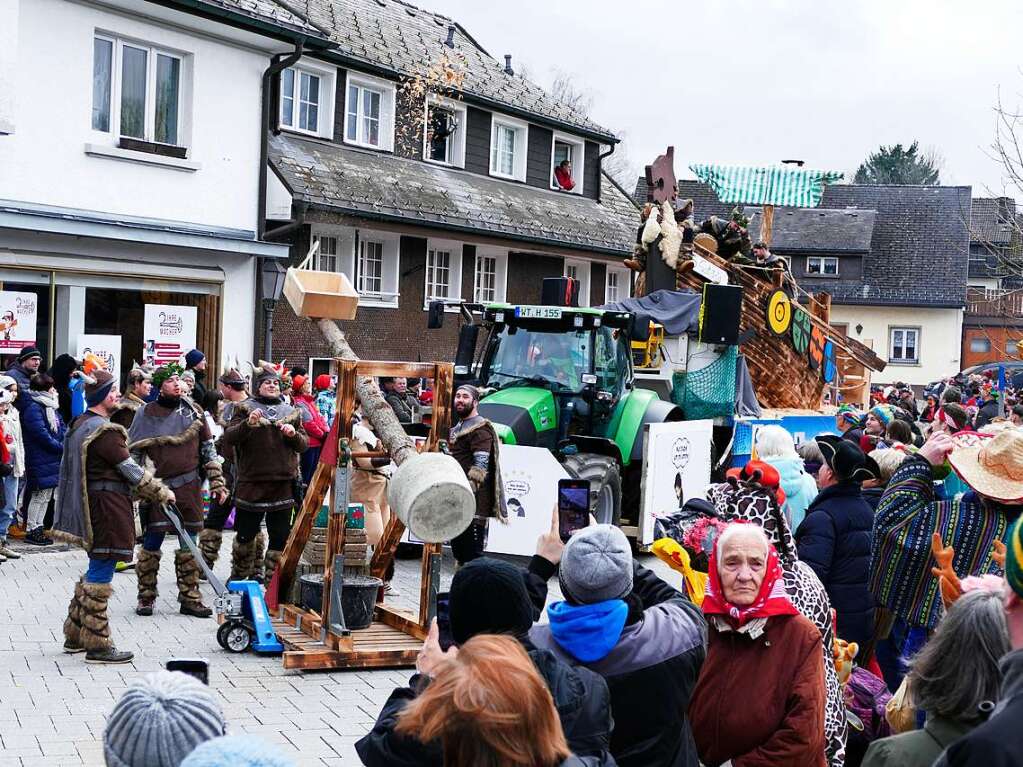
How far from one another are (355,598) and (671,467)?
196 inches

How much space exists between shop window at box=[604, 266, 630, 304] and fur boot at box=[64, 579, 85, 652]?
21.9 metres

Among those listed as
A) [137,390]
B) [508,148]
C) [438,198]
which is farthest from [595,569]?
[508,148]

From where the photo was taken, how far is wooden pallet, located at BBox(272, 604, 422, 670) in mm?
8203

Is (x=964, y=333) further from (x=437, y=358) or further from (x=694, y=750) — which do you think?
(x=694, y=750)

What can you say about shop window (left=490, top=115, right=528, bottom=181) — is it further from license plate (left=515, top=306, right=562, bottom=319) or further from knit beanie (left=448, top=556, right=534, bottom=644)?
knit beanie (left=448, top=556, right=534, bottom=644)

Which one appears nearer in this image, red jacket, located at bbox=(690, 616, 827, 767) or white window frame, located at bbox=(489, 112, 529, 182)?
red jacket, located at bbox=(690, 616, 827, 767)

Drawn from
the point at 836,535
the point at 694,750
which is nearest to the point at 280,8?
the point at 836,535

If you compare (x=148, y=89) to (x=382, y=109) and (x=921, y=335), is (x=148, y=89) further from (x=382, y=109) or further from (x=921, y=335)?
(x=921, y=335)

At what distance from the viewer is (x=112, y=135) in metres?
16.6

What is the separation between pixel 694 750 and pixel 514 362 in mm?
9104

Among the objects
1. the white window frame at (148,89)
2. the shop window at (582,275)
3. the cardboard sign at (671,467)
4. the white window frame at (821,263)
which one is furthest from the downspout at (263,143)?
the white window frame at (821,263)


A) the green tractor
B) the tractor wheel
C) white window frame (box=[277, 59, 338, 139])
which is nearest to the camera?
the tractor wheel

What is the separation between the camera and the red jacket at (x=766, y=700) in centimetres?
421

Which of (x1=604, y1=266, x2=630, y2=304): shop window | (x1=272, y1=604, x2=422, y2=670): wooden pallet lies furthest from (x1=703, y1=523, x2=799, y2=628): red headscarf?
(x1=604, y1=266, x2=630, y2=304): shop window
